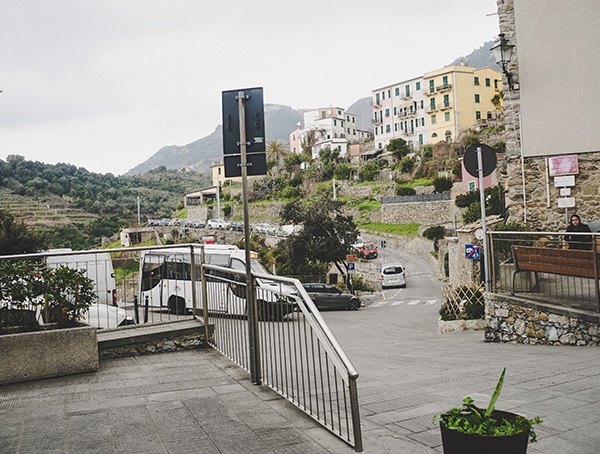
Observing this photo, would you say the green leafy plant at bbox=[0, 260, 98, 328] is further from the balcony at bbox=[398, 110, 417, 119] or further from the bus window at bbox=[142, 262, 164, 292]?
the balcony at bbox=[398, 110, 417, 119]

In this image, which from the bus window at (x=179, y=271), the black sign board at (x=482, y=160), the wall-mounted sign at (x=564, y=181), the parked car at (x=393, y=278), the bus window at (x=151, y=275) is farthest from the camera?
the parked car at (x=393, y=278)

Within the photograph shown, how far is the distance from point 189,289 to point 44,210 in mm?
86049

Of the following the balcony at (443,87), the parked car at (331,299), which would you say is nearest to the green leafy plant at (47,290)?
the parked car at (331,299)

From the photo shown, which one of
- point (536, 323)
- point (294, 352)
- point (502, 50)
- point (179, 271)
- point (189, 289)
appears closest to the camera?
point (294, 352)

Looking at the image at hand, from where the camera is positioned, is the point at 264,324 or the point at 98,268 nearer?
the point at 264,324

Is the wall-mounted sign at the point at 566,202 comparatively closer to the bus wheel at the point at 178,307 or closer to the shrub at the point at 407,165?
the bus wheel at the point at 178,307

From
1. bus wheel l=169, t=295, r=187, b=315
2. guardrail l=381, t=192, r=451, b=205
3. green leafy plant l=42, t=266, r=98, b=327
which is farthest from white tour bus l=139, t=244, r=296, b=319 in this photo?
guardrail l=381, t=192, r=451, b=205

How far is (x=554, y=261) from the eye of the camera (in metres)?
9.27

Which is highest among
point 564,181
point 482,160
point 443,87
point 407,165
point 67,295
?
point 443,87

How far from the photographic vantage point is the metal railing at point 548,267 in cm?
866

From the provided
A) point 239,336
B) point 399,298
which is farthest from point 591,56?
point 399,298

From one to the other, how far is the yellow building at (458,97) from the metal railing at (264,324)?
8234cm

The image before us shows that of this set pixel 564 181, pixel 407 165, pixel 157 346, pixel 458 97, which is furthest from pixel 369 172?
pixel 157 346

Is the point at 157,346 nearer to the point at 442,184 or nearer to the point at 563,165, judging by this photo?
the point at 563,165
